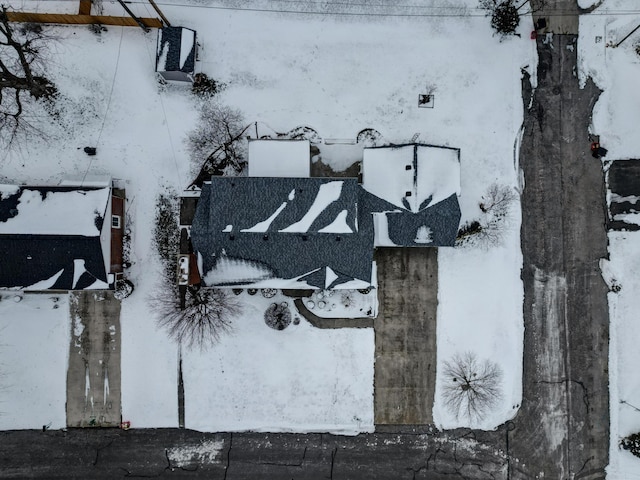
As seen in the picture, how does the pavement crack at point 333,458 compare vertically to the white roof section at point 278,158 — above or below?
below

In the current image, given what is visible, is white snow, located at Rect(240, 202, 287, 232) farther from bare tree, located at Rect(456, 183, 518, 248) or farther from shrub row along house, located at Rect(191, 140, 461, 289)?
bare tree, located at Rect(456, 183, 518, 248)

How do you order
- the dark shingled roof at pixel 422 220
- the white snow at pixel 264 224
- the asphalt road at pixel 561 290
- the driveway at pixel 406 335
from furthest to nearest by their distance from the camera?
1. the asphalt road at pixel 561 290
2. the driveway at pixel 406 335
3. the dark shingled roof at pixel 422 220
4. the white snow at pixel 264 224

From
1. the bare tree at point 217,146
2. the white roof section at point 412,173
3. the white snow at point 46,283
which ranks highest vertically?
the bare tree at point 217,146

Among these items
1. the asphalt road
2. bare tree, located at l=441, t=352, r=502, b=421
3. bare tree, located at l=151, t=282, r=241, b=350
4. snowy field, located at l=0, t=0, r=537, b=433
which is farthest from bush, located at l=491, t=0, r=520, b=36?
bare tree, located at l=151, t=282, r=241, b=350

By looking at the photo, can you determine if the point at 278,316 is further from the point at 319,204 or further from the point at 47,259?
the point at 47,259

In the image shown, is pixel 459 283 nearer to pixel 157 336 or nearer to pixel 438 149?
pixel 438 149

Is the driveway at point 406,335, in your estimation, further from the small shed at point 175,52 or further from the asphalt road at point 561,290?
the small shed at point 175,52

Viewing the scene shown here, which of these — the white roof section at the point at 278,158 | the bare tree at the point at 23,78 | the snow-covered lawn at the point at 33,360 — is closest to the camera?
the white roof section at the point at 278,158

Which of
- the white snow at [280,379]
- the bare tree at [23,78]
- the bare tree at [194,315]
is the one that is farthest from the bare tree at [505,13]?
the bare tree at [23,78]

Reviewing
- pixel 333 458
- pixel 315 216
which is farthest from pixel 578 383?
pixel 315 216
